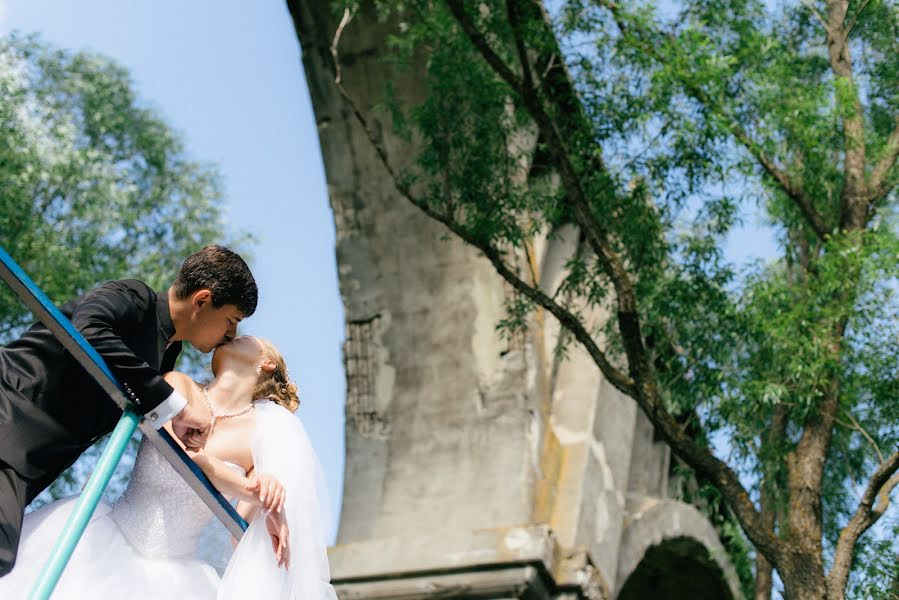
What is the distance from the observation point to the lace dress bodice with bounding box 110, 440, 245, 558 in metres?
3.27

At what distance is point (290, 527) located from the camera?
130 inches

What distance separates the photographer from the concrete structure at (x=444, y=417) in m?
8.19

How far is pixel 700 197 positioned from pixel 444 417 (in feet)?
7.80

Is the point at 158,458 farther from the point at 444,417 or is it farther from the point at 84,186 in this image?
the point at 84,186

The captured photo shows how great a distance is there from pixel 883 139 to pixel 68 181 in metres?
6.81

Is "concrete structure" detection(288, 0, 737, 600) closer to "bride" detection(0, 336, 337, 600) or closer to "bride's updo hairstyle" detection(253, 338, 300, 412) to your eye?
"bride's updo hairstyle" detection(253, 338, 300, 412)

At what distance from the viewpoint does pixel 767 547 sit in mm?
6801

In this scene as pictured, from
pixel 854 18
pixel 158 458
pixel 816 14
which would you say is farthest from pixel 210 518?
pixel 816 14

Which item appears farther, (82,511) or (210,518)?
(210,518)

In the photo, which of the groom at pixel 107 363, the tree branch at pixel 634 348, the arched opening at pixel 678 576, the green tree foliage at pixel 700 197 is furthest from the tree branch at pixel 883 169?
the groom at pixel 107 363

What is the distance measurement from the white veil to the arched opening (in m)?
8.22

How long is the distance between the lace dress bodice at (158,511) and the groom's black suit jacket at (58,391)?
0.21 metres

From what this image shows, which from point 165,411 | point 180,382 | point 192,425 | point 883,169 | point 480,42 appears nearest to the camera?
point 165,411

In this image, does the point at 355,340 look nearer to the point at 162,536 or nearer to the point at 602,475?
the point at 602,475
